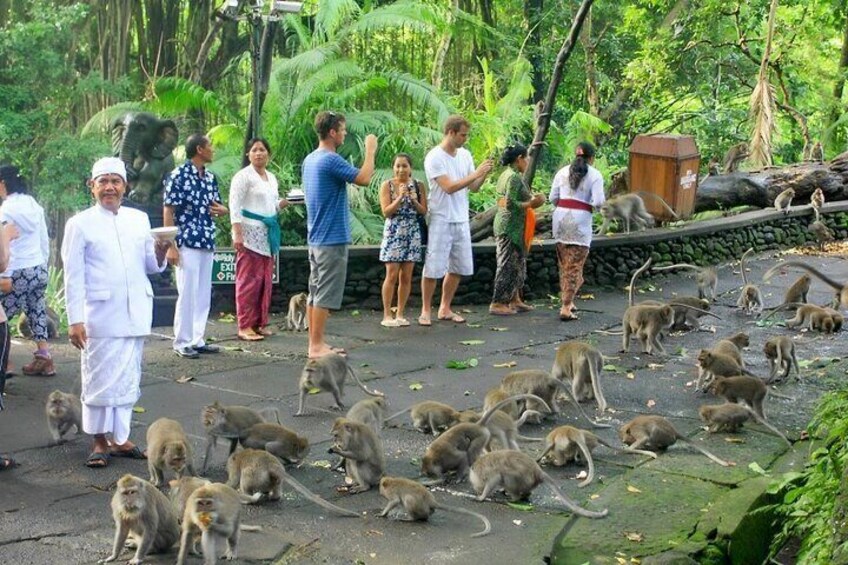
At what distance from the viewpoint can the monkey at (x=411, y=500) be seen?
689cm

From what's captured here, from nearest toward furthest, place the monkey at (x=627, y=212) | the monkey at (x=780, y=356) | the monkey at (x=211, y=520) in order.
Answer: the monkey at (x=211, y=520)
the monkey at (x=780, y=356)
the monkey at (x=627, y=212)

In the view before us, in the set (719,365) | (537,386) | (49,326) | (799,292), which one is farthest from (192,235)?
(799,292)

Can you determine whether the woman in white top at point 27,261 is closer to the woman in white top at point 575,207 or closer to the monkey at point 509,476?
the monkey at point 509,476

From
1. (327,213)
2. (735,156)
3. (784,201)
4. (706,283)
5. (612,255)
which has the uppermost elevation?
(735,156)

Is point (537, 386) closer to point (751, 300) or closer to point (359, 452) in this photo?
point (359, 452)

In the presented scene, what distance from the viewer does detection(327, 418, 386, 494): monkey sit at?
741cm

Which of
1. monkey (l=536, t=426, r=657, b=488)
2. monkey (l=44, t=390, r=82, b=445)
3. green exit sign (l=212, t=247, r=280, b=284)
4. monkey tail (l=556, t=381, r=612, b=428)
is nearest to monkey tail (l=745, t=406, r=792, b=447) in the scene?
monkey tail (l=556, t=381, r=612, b=428)

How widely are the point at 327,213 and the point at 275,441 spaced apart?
3654 mm

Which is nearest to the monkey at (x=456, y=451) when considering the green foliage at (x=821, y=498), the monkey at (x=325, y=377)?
the monkey at (x=325, y=377)

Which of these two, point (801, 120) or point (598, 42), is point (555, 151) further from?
point (801, 120)

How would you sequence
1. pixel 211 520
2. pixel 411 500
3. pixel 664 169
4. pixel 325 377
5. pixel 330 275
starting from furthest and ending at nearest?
pixel 664 169, pixel 330 275, pixel 325 377, pixel 411 500, pixel 211 520

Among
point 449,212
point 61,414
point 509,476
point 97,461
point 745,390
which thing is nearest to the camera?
point 509,476

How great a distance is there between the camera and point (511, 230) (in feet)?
44.2

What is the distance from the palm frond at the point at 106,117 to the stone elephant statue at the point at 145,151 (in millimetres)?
4684
